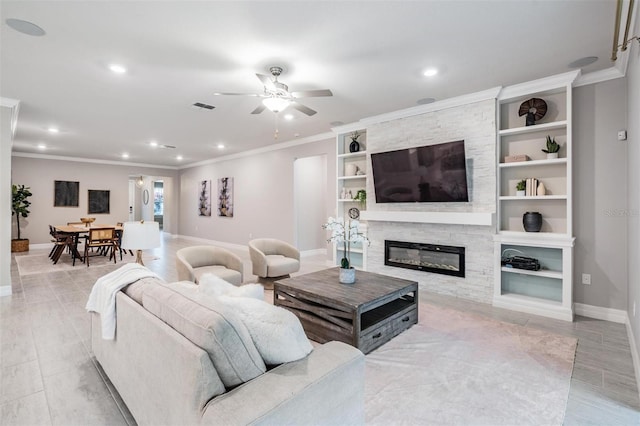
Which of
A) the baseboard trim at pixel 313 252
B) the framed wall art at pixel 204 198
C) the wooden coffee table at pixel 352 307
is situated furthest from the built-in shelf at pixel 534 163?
the framed wall art at pixel 204 198

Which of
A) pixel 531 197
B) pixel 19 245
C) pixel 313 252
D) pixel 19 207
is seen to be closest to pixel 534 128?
pixel 531 197

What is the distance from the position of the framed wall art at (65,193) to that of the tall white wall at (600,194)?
12069mm

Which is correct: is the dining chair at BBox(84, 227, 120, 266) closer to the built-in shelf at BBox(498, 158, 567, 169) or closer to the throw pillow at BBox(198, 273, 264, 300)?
the throw pillow at BBox(198, 273, 264, 300)

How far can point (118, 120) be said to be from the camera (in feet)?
18.1

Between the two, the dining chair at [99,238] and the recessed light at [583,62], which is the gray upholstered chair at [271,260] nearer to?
the dining chair at [99,238]

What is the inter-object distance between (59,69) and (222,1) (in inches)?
95.9

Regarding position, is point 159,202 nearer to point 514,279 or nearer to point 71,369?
point 71,369

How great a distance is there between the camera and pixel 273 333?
4.54 feet

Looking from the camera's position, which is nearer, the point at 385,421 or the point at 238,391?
the point at 238,391

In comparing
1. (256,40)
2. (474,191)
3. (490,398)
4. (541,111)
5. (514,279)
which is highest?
(256,40)

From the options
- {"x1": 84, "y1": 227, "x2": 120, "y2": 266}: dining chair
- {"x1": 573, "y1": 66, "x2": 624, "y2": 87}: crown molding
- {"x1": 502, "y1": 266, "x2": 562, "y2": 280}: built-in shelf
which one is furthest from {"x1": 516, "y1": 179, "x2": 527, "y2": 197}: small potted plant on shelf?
{"x1": 84, "y1": 227, "x2": 120, "y2": 266}: dining chair

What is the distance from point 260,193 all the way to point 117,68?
5049 mm

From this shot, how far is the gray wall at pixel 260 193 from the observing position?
7.18 m

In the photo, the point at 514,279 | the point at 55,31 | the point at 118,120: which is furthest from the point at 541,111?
the point at 118,120
